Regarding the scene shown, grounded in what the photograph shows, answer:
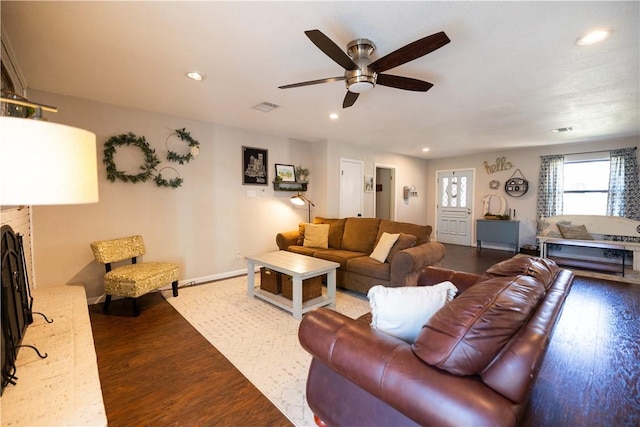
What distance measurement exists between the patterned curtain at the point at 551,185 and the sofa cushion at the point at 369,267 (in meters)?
4.95

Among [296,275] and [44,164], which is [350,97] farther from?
[44,164]

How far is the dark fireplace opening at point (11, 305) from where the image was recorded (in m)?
1.27

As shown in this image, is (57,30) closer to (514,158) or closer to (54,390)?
(54,390)

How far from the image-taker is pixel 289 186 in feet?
16.5

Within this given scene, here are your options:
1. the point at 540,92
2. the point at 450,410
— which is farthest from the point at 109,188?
the point at 540,92

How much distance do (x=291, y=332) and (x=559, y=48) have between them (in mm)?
3195

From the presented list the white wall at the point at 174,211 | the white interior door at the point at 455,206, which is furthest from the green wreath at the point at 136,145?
the white interior door at the point at 455,206

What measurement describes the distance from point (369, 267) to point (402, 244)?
507 millimetres

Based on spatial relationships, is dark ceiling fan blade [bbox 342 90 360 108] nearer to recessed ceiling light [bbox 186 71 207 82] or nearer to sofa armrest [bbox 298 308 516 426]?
recessed ceiling light [bbox 186 71 207 82]

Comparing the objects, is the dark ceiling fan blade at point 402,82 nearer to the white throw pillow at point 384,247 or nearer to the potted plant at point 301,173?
the white throw pillow at point 384,247

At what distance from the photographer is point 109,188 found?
3344 mm

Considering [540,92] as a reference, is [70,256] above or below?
below

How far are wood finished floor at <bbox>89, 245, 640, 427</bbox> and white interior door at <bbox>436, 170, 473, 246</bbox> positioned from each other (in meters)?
4.30

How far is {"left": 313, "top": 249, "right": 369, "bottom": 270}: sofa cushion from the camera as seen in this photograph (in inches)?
145
